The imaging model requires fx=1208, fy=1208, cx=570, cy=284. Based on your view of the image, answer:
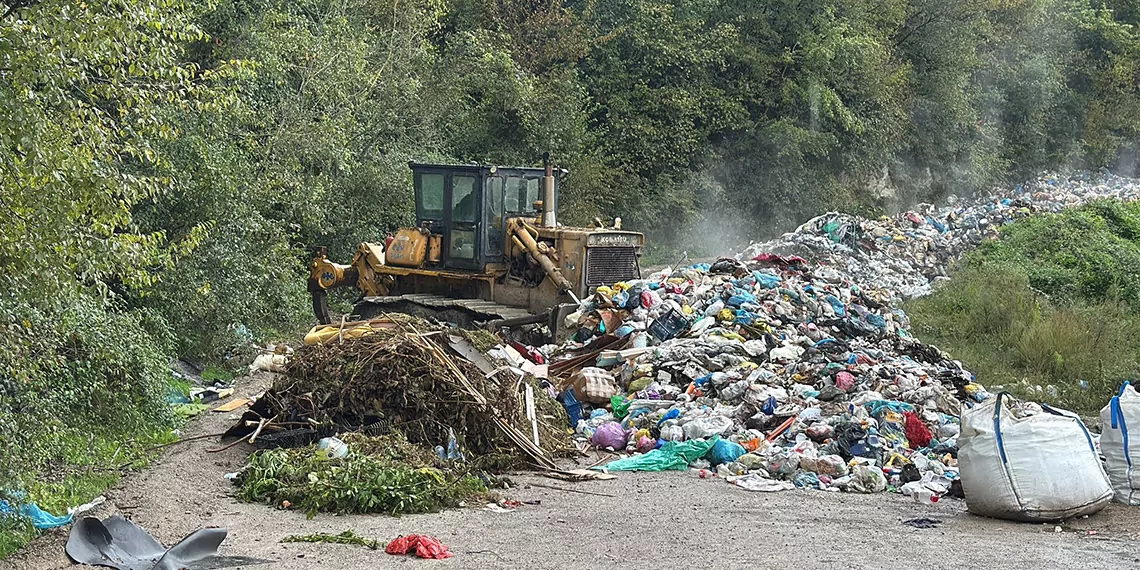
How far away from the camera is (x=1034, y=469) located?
24.6 ft

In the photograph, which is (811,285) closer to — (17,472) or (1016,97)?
(17,472)

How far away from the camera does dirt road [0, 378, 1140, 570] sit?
6.56 meters

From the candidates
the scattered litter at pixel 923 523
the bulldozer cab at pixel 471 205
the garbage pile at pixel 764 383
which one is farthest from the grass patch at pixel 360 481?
the bulldozer cab at pixel 471 205

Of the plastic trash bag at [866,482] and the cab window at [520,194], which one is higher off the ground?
the cab window at [520,194]

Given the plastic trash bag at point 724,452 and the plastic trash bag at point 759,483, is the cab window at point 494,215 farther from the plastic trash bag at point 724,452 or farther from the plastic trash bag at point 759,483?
the plastic trash bag at point 759,483

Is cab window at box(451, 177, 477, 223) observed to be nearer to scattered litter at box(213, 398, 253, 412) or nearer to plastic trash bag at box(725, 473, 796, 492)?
scattered litter at box(213, 398, 253, 412)

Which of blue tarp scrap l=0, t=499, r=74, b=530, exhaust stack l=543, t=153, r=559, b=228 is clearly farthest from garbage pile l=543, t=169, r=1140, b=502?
blue tarp scrap l=0, t=499, r=74, b=530

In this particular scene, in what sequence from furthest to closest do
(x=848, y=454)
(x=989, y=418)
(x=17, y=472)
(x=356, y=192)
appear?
(x=356, y=192), (x=848, y=454), (x=989, y=418), (x=17, y=472)

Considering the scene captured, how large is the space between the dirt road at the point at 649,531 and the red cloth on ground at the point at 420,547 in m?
0.08

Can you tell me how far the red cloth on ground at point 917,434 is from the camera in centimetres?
980

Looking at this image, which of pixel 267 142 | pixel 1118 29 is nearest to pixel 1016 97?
pixel 1118 29

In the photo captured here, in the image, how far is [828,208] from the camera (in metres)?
31.3

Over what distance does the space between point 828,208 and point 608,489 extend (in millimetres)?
23608

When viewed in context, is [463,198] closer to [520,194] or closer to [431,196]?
[431,196]
